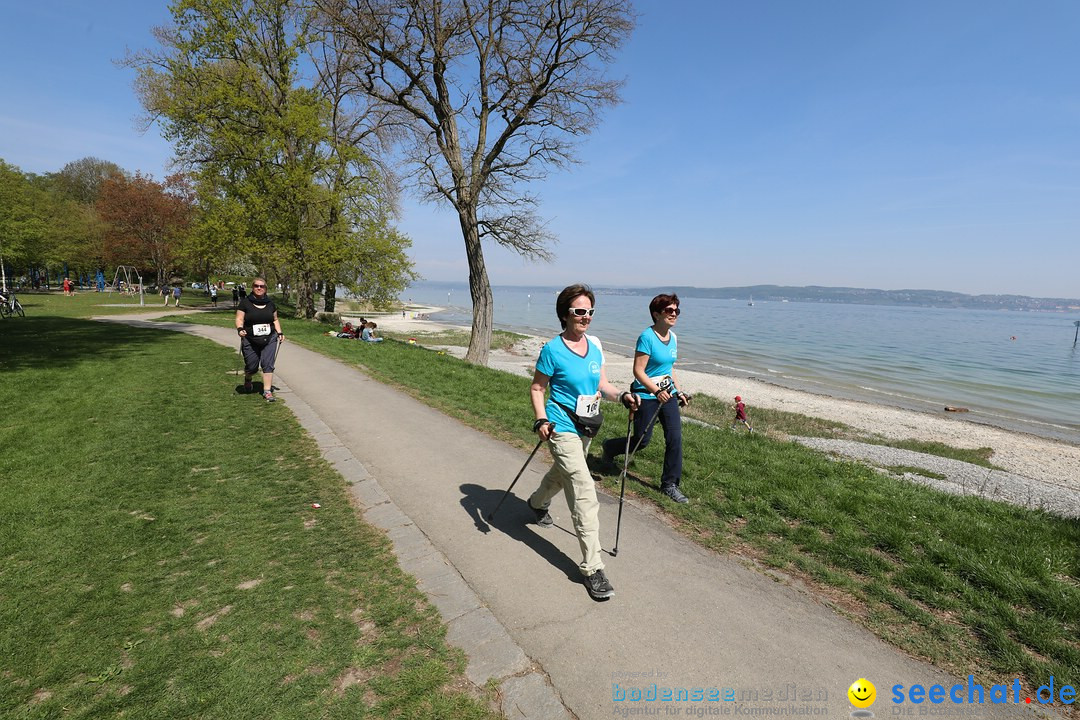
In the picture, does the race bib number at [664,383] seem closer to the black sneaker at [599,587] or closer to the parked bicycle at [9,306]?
the black sneaker at [599,587]

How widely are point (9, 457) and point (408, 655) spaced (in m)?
6.15

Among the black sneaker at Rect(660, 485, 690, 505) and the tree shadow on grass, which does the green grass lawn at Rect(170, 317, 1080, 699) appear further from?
the tree shadow on grass

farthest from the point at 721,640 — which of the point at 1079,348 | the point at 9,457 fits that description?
the point at 1079,348

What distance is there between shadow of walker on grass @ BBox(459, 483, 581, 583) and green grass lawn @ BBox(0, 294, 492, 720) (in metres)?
1.04

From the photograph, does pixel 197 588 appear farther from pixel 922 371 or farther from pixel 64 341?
pixel 922 371

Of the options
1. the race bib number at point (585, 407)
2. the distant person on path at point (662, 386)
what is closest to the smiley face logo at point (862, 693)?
the race bib number at point (585, 407)

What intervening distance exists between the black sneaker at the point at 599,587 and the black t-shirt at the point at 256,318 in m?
7.97

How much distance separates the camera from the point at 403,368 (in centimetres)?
1277

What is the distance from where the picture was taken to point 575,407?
372 centimetres

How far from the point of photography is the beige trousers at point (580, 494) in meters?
3.49

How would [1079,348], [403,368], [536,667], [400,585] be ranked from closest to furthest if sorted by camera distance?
[536,667] < [400,585] < [403,368] < [1079,348]

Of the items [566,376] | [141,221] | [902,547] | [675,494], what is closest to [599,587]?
[566,376]

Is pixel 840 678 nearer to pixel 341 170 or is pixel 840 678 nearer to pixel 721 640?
pixel 721 640

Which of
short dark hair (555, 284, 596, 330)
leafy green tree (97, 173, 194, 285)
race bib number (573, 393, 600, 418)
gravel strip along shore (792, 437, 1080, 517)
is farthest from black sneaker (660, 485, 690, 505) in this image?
leafy green tree (97, 173, 194, 285)
